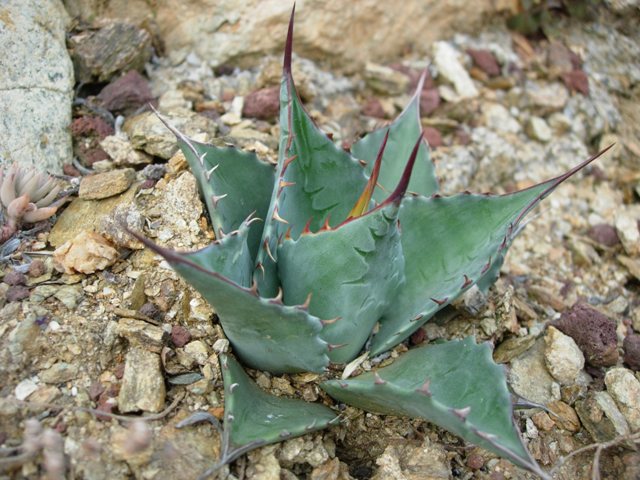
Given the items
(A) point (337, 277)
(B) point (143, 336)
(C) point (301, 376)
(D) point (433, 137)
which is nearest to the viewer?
(A) point (337, 277)

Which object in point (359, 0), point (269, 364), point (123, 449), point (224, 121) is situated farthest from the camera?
point (359, 0)

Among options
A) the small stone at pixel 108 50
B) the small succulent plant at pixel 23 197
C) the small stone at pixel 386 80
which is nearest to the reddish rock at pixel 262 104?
the small stone at pixel 108 50

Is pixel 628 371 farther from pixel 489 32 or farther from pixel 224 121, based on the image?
pixel 489 32

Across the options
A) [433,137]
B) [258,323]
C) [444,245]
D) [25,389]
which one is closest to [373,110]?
[433,137]

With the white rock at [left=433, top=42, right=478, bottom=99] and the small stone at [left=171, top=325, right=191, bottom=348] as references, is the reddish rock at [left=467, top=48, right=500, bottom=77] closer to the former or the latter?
the white rock at [left=433, top=42, right=478, bottom=99]

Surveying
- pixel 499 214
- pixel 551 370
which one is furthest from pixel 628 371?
pixel 499 214

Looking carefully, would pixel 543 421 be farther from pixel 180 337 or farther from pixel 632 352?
pixel 180 337

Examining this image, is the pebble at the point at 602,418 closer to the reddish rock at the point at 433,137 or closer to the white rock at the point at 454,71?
the reddish rock at the point at 433,137

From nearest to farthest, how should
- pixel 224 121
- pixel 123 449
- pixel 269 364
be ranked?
pixel 123 449 < pixel 269 364 < pixel 224 121
